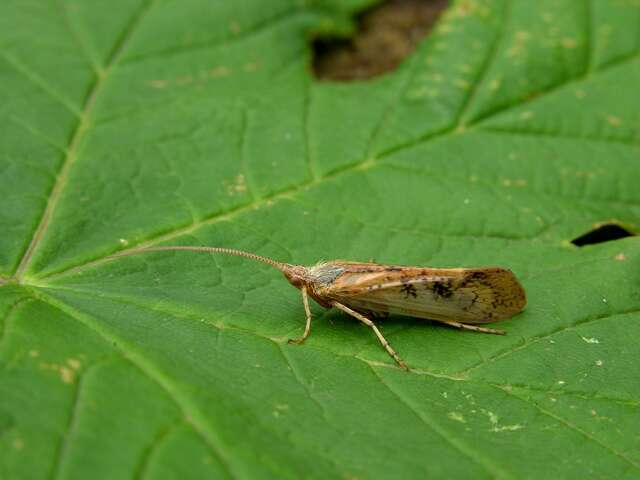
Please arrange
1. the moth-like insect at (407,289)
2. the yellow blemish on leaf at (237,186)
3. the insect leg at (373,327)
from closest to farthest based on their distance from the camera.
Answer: the insect leg at (373,327)
the moth-like insect at (407,289)
the yellow blemish on leaf at (237,186)

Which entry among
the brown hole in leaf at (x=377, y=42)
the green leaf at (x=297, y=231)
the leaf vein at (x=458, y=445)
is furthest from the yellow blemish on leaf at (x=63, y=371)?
the brown hole in leaf at (x=377, y=42)

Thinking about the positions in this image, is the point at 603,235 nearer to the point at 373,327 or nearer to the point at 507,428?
the point at 373,327

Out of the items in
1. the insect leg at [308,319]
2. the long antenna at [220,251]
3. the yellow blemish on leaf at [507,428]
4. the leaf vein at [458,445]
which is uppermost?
the long antenna at [220,251]

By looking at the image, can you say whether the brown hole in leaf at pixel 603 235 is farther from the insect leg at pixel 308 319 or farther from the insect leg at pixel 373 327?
the insect leg at pixel 308 319

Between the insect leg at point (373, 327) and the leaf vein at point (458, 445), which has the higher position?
the insect leg at point (373, 327)

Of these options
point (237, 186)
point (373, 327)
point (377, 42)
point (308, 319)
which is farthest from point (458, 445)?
point (377, 42)

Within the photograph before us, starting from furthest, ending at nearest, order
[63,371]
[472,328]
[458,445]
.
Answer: [472,328] < [458,445] < [63,371]
